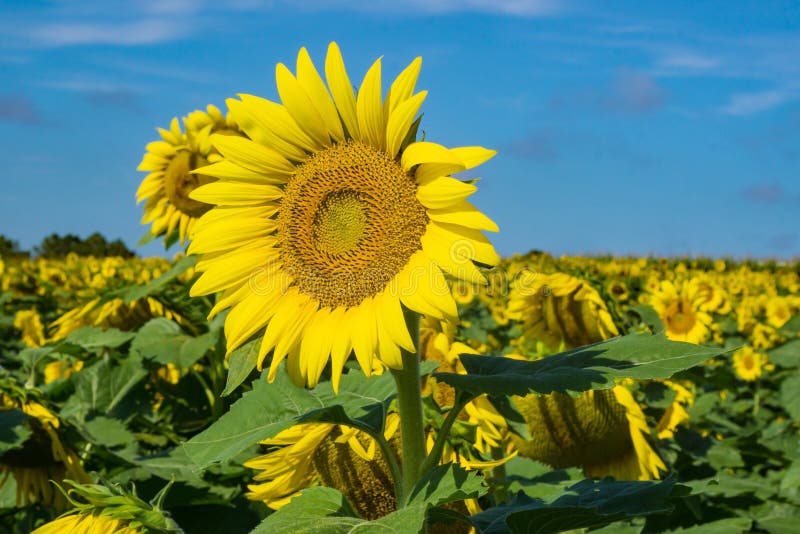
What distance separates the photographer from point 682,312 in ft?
18.4

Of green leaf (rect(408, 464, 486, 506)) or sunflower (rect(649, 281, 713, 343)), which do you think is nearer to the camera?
green leaf (rect(408, 464, 486, 506))

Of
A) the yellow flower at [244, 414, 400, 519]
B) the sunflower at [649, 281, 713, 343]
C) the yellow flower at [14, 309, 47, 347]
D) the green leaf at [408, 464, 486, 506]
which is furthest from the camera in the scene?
the yellow flower at [14, 309, 47, 347]

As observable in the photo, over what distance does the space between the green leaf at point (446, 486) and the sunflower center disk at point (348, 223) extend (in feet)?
1.18

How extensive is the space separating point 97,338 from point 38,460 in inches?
30.7

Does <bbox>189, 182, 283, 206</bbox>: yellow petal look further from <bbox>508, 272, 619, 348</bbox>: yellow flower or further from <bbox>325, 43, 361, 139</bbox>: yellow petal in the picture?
<bbox>508, 272, 619, 348</bbox>: yellow flower

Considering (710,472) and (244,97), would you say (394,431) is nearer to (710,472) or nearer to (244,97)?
(244,97)

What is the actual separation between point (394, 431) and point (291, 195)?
2.12 feet

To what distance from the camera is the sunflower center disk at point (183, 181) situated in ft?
12.6

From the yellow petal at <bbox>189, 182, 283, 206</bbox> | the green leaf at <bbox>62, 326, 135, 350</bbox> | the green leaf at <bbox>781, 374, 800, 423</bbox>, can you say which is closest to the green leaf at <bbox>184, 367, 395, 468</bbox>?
the yellow petal at <bbox>189, 182, 283, 206</bbox>

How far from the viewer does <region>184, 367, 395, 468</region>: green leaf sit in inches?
61.6

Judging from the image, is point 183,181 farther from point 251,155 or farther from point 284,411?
point 284,411

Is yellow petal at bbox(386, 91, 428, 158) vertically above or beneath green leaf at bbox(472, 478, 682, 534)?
above

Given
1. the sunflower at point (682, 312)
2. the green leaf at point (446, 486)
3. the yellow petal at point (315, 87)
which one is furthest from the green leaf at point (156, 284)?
the sunflower at point (682, 312)

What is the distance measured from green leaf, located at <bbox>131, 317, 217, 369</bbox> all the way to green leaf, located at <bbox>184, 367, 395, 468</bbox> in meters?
1.26
